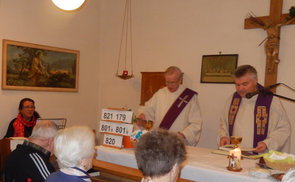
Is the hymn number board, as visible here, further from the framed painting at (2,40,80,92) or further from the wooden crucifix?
the framed painting at (2,40,80,92)

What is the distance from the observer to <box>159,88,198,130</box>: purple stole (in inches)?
165

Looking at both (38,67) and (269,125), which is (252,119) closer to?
(269,125)

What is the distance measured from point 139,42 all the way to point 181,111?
2.53m

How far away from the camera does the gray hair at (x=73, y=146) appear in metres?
1.89

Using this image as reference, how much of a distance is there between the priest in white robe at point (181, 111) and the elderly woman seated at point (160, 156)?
230 cm

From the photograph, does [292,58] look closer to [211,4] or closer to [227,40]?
[227,40]

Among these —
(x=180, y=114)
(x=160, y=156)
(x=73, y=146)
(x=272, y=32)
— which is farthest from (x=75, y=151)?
(x=272, y=32)

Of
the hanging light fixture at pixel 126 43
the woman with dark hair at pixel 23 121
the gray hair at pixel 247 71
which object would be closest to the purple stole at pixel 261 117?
the gray hair at pixel 247 71

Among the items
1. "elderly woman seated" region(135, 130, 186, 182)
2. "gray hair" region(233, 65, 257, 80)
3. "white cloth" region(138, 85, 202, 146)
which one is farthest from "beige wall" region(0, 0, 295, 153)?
"elderly woman seated" region(135, 130, 186, 182)

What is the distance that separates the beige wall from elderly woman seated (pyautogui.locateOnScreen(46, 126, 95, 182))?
3.47m

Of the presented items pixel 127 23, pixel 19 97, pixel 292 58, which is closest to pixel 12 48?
pixel 19 97

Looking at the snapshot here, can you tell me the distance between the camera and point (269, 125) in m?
3.46

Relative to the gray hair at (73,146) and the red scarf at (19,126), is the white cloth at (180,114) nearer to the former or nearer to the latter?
the gray hair at (73,146)

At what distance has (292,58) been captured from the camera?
4.37 metres
